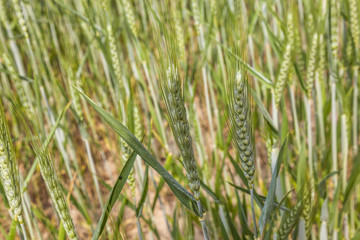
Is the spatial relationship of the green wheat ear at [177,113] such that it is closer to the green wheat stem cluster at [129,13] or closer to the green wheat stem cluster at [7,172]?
the green wheat stem cluster at [7,172]

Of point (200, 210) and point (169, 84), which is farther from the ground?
point (169, 84)

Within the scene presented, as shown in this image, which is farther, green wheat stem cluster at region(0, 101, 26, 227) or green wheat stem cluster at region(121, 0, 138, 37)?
green wheat stem cluster at region(121, 0, 138, 37)

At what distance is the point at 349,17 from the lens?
0.96 metres

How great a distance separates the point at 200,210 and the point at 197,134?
604 mm

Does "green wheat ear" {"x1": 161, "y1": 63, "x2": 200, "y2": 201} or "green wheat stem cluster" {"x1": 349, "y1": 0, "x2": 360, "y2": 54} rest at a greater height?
"green wheat stem cluster" {"x1": 349, "y1": 0, "x2": 360, "y2": 54}

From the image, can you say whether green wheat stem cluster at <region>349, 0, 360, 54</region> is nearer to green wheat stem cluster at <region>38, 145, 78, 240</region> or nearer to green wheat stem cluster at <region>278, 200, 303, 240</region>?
green wheat stem cluster at <region>278, 200, 303, 240</region>

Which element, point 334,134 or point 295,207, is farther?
point 334,134

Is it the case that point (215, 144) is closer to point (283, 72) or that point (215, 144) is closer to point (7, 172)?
point (283, 72)

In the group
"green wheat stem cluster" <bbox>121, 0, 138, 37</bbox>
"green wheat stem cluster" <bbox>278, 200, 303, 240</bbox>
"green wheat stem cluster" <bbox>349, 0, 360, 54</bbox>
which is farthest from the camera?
"green wheat stem cluster" <bbox>121, 0, 138, 37</bbox>

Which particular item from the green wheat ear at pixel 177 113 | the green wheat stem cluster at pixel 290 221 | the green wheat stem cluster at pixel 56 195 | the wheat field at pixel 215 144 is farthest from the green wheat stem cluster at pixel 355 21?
the green wheat stem cluster at pixel 56 195

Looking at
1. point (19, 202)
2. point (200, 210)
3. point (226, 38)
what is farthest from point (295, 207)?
point (226, 38)

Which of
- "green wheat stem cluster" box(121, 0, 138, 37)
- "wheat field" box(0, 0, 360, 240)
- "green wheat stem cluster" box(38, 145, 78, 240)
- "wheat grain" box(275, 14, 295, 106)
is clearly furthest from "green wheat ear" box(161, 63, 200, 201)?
"green wheat stem cluster" box(121, 0, 138, 37)

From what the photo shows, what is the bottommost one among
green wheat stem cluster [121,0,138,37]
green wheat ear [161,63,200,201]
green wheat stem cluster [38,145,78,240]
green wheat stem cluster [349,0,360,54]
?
green wheat stem cluster [38,145,78,240]

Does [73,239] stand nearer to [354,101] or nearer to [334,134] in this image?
[334,134]
